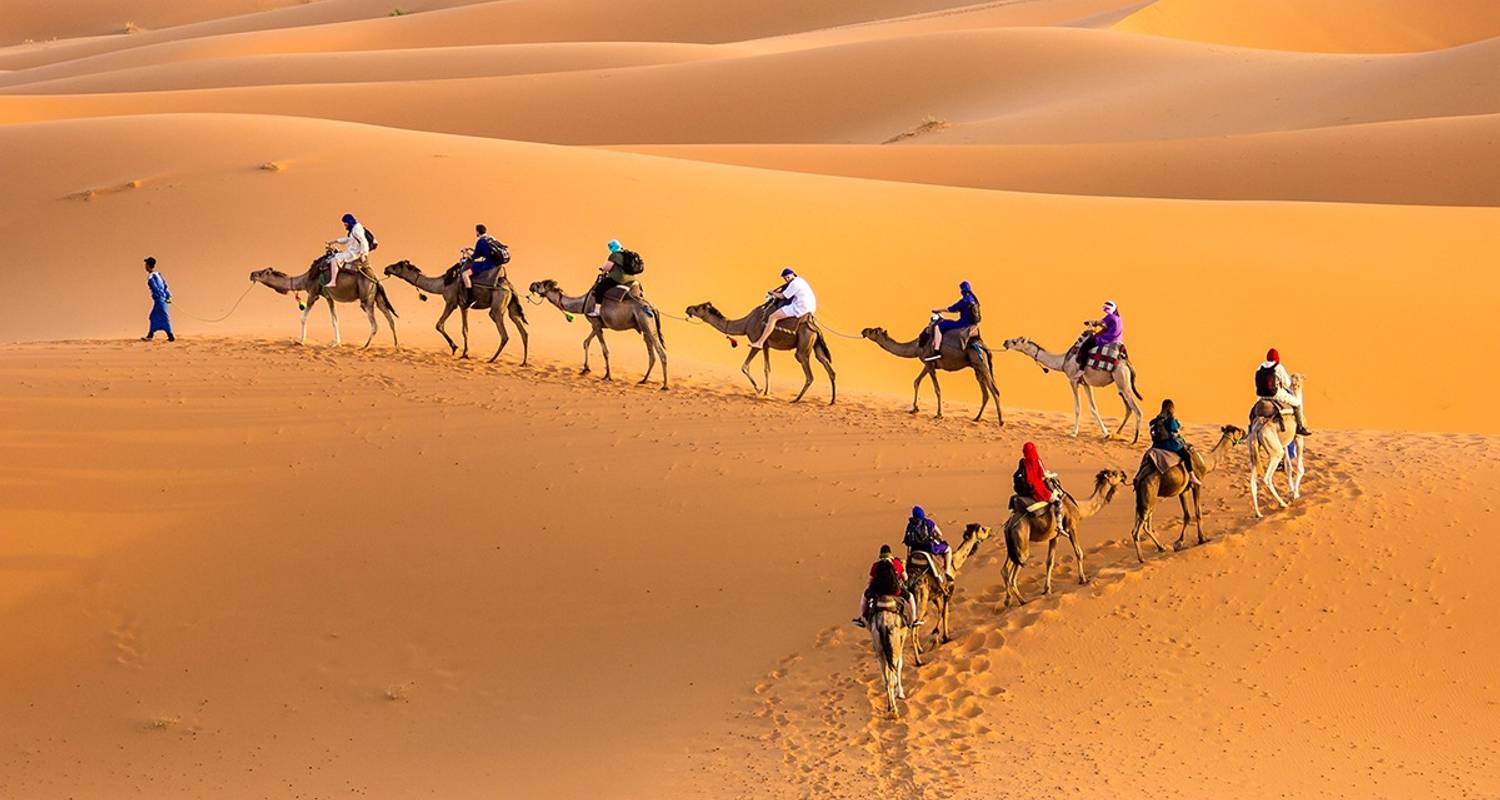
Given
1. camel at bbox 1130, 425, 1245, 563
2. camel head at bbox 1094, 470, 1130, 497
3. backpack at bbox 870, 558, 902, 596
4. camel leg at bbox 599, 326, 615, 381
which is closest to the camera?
backpack at bbox 870, 558, 902, 596

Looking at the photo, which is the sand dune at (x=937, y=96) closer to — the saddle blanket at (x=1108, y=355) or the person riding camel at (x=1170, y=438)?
the saddle blanket at (x=1108, y=355)

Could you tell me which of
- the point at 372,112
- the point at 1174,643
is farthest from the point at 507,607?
the point at 372,112

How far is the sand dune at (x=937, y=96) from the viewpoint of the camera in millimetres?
47312

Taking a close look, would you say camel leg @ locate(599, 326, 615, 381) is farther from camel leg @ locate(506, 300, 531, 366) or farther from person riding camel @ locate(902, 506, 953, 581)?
person riding camel @ locate(902, 506, 953, 581)

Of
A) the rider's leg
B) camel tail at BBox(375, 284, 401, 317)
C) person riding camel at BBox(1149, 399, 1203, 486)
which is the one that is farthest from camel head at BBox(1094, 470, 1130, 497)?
camel tail at BBox(375, 284, 401, 317)

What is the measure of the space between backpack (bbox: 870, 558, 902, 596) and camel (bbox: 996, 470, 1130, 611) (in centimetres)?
188

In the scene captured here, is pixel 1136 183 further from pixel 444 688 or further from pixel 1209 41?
pixel 1209 41

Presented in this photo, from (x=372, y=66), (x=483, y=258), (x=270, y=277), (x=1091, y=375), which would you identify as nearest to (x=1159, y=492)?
(x=1091, y=375)

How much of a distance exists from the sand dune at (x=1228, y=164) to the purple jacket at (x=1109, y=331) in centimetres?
1901

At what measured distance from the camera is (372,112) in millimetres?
53125

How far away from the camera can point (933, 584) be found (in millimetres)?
14133

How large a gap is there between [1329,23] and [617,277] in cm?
5893

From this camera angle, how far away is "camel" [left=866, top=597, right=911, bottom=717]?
1324 centimetres

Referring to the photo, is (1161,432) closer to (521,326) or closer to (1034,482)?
(1034,482)
